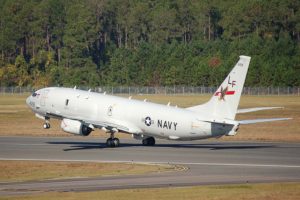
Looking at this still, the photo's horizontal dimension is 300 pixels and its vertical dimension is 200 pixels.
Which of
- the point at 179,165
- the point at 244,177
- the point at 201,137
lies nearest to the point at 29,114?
the point at 201,137

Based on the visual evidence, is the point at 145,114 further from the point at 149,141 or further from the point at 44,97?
the point at 44,97

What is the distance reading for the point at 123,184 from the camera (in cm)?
4881

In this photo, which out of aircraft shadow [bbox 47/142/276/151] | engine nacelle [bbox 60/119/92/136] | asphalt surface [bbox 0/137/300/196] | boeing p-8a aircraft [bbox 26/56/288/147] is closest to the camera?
asphalt surface [bbox 0/137/300/196]

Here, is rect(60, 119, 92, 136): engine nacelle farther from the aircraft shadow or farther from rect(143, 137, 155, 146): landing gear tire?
rect(143, 137, 155, 146): landing gear tire

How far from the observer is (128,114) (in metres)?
72.9

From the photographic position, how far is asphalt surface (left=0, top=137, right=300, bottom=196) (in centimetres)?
4919

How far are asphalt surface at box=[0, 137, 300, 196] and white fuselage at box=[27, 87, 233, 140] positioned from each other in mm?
1415

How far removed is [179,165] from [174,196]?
46.7 feet

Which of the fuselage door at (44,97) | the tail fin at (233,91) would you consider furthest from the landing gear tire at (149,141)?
the tail fin at (233,91)

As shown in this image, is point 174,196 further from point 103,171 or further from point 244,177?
point 103,171

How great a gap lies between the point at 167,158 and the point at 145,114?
8861 millimetres

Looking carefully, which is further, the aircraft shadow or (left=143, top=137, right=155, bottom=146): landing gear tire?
(left=143, top=137, right=155, bottom=146): landing gear tire

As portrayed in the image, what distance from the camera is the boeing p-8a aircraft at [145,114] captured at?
65.6m

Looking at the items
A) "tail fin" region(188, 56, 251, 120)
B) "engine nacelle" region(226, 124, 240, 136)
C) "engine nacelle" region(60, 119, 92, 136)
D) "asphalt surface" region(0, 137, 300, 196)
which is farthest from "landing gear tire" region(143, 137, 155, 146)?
"engine nacelle" region(226, 124, 240, 136)
